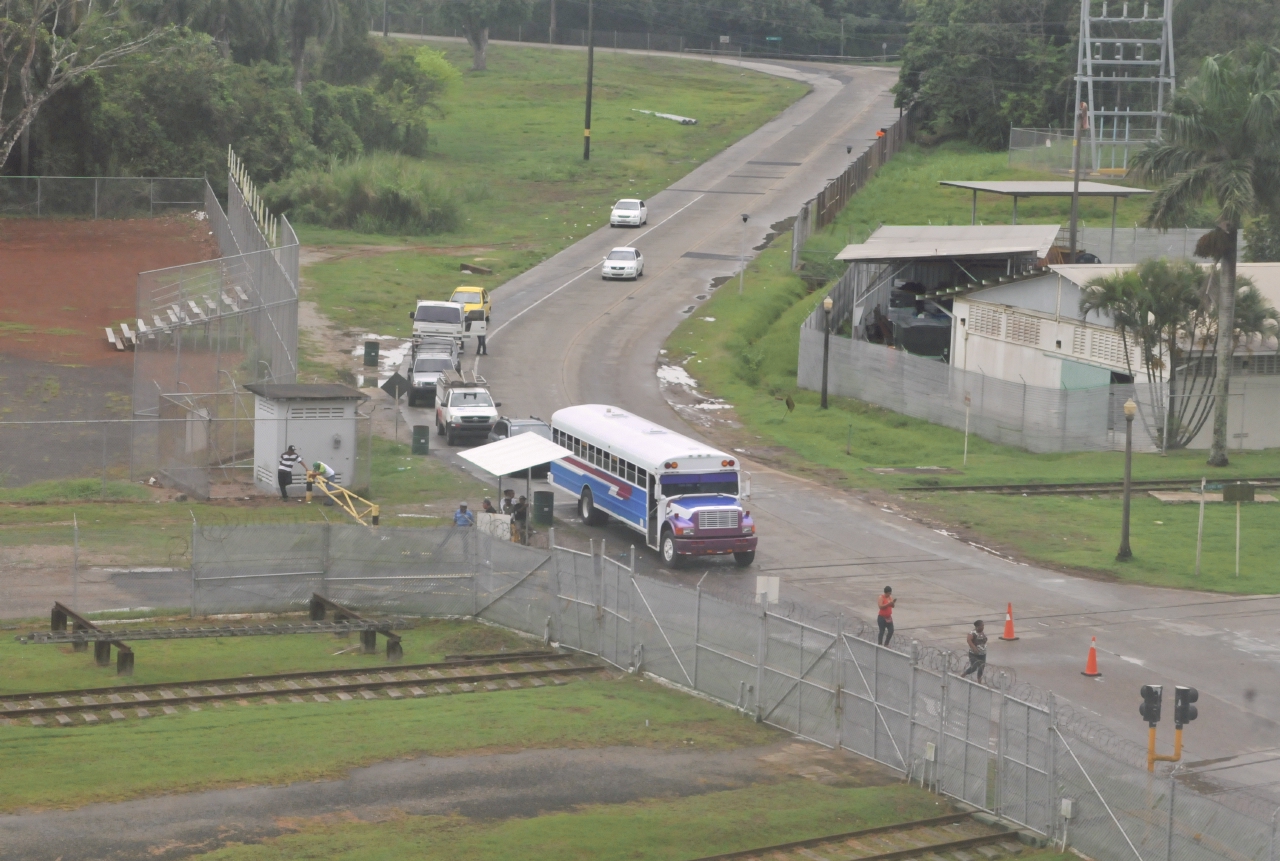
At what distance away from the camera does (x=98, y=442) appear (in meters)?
38.7

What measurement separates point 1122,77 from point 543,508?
199 feet

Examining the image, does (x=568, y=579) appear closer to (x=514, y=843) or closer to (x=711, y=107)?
(x=514, y=843)

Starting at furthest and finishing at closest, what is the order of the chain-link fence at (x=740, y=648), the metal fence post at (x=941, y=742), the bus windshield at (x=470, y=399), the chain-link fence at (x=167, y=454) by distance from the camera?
the bus windshield at (x=470, y=399) < the chain-link fence at (x=167, y=454) < the metal fence post at (x=941, y=742) < the chain-link fence at (x=740, y=648)

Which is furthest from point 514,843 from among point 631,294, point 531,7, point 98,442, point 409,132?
point 531,7

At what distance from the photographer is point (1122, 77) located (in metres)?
83.7

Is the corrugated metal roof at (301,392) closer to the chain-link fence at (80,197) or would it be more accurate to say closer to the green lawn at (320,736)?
the green lawn at (320,736)

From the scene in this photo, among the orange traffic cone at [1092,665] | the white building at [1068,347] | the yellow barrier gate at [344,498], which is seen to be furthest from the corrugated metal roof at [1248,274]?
the yellow barrier gate at [344,498]

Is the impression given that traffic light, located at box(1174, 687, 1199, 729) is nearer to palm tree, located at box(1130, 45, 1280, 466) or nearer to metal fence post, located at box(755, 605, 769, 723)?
metal fence post, located at box(755, 605, 769, 723)

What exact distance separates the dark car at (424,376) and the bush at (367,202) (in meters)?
28.5

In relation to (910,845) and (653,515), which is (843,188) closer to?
(653,515)

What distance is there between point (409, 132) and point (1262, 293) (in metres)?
58.6

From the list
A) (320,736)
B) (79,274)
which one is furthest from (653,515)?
(79,274)

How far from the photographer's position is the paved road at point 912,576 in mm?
25250

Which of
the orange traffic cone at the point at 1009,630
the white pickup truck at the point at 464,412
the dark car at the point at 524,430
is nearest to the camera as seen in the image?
the orange traffic cone at the point at 1009,630
